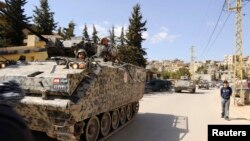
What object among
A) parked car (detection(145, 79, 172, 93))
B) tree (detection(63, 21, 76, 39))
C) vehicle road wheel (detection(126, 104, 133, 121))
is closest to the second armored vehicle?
parked car (detection(145, 79, 172, 93))

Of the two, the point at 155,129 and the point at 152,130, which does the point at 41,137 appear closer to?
the point at 152,130

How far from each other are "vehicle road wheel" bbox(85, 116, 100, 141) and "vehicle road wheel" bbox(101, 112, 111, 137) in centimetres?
39

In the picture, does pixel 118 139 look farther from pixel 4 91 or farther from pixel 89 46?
pixel 4 91

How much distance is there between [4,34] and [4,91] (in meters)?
28.9

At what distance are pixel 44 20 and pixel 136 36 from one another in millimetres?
10582

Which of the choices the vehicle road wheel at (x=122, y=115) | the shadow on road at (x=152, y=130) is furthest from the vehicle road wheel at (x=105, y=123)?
the vehicle road wheel at (x=122, y=115)

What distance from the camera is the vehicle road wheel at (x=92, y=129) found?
7.66 metres

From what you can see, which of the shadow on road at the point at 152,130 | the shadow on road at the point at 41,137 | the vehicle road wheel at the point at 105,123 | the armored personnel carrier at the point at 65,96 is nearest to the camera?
the armored personnel carrier at the point at 65,96

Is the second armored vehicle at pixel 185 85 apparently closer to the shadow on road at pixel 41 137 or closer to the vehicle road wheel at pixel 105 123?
the vehicle road wheel at pixel 105 123

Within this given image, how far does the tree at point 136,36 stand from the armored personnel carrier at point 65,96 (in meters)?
29.7

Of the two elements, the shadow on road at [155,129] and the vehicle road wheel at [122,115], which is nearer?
the shadow on road at [155,129]

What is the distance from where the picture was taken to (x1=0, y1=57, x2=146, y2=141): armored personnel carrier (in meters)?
6.68

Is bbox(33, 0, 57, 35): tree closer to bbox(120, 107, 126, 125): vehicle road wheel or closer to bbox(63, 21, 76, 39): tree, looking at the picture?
bbox(63, 21, 76, 39): tree

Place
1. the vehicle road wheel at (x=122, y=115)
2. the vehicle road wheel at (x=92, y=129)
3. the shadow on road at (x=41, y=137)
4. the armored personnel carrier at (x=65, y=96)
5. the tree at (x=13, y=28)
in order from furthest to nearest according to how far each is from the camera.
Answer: the tree at (x=13, y=28) < the vehicle road wheel at (x=122, y=115) < the shadow on road at (x=41, y=137) < the vehicle road wheel at (x=92, y=129) < the armored personnel carrier at (x=65, y=96)
